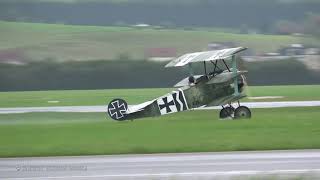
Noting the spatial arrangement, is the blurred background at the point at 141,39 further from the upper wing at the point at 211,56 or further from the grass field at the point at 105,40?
the upper wing at the point at 211,56

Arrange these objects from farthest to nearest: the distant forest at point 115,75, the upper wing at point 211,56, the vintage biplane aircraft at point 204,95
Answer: the distant forest at point 115,75, the vintage biplane aircraft at point 204,95, the upper wing at point 211,56

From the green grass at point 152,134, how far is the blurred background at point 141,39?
26113 millimetres

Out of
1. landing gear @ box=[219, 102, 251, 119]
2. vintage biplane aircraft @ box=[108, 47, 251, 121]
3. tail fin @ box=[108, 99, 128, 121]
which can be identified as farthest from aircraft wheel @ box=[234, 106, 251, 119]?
tail fin @ box=[108, 99, 128, 121]

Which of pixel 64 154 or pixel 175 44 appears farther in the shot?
pixel 175 44

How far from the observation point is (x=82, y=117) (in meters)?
34.4

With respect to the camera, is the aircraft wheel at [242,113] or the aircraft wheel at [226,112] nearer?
the aircraft wheel at [242,113]

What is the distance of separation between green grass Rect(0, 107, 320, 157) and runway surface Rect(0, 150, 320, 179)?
1814 millimetres

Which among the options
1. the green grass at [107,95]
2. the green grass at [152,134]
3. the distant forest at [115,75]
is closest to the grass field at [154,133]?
the green grass at [152,134]

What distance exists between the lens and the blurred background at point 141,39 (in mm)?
62031

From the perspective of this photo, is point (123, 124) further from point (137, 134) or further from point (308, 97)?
point (308, 97)

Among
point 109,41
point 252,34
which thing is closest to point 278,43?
point 252,34

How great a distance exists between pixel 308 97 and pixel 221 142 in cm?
2940

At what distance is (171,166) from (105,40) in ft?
180

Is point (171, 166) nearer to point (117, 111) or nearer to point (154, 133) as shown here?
point (154, 133)
